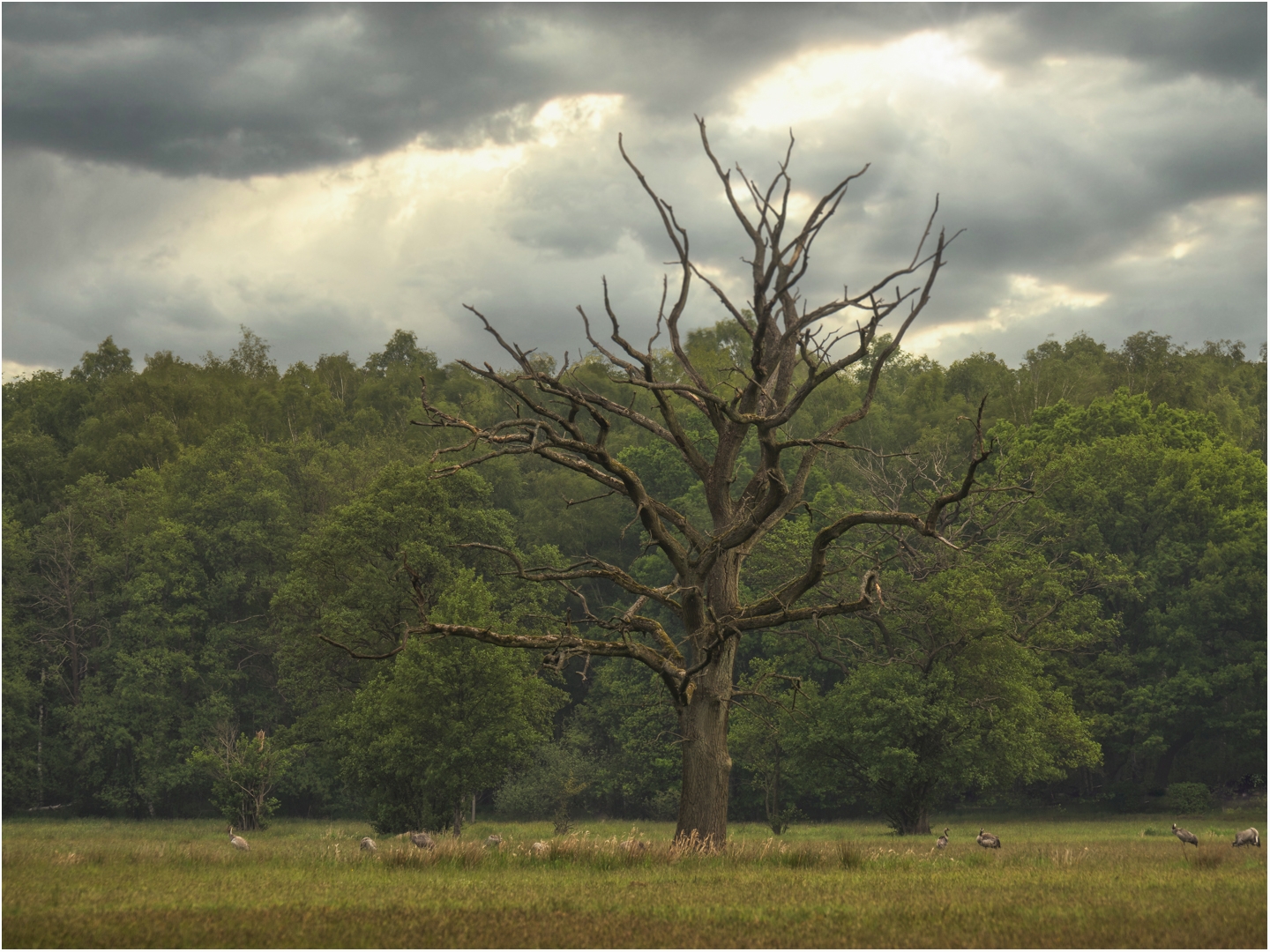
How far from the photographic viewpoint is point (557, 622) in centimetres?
3534

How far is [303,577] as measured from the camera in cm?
4206

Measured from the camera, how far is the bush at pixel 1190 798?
41406 mm

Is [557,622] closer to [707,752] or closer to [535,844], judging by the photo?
[707,752]

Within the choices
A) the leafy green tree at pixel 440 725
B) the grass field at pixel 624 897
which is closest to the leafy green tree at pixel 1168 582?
the leafy green tree at pixel 440 725

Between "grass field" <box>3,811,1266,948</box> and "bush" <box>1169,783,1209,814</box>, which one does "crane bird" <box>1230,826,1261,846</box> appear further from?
"bush" <box>1169,783,1209,814</box>

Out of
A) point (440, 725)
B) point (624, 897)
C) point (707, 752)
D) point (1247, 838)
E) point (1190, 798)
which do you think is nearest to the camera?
point (624, 897)

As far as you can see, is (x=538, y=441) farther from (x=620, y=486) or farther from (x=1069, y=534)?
(x=1069, y=534)

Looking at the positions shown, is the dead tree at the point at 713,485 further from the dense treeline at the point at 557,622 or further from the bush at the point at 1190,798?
the bush at the point at 1190,798

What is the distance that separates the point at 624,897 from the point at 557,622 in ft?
82.3

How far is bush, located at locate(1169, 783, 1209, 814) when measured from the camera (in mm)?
41406

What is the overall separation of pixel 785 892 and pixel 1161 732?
38.7m

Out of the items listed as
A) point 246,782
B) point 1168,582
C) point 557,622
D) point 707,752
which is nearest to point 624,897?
point 707,752

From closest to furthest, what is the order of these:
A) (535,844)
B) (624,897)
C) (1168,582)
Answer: (624,897) < (535,844) < (1168,582)

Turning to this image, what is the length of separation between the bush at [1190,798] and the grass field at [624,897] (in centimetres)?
3002
